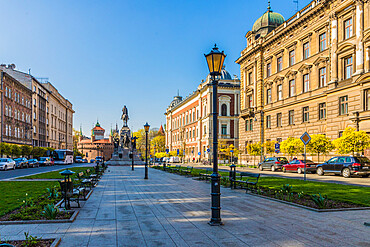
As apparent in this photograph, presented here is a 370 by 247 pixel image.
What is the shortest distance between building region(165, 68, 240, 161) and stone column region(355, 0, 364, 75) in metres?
36.5

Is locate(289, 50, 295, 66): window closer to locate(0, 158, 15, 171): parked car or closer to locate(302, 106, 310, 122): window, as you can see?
locate(302, 106, 310, 122): window

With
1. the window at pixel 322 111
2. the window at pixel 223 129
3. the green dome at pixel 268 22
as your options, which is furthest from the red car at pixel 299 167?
the window at pixel 223 129

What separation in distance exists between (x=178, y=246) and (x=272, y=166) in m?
31.0

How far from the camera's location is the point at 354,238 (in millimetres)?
6918

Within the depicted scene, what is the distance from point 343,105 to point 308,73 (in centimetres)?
763

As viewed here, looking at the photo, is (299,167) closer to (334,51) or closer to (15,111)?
(334,51)

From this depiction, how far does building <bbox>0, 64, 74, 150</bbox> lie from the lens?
74562mm

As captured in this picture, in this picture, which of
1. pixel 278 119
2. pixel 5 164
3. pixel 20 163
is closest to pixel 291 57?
pixel 278 119

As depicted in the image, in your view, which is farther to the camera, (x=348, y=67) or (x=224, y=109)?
(x=224, y=109)

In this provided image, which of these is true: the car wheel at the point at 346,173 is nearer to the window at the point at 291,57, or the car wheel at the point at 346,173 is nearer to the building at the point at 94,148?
the window at the point at 291,57

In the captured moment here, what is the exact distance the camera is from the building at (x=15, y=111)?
56.6 meters

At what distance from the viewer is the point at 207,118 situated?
240ft

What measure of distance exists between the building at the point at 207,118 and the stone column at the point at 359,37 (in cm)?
3647

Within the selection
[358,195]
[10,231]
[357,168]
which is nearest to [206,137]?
[357,168]
